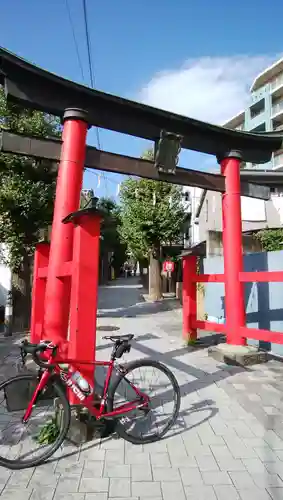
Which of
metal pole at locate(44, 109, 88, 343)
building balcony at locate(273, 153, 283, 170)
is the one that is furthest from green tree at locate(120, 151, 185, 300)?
building balcony at locate(273, 153, 283, 170)

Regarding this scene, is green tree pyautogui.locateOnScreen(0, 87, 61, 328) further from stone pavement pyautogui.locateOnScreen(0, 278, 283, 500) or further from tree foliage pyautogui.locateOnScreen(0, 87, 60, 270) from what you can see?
stone pavement pyautogui.locateOnScreen(0, 278, 283, 500)

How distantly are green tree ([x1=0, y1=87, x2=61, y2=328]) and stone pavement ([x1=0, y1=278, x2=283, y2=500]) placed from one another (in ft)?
19.9

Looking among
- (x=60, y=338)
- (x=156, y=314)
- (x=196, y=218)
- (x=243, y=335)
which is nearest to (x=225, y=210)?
(x=243, y=335)

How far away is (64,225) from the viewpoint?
5188 mm

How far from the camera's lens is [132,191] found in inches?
824

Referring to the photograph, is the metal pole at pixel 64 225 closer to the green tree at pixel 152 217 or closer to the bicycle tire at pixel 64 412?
the bicycle tire at pixel 64 412

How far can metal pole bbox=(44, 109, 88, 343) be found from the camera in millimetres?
5000

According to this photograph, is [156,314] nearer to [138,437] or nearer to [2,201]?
[2,201]

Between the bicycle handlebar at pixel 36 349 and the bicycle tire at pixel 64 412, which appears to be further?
the bicycle handlebar at pixel 36 349

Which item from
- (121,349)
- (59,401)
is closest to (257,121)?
(121,349)

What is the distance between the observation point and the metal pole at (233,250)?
6574 millimetres

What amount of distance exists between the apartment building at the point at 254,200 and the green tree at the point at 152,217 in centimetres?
216

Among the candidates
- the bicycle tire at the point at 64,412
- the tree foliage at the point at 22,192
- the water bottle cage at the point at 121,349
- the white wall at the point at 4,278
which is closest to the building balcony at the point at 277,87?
the tree foliage at the point at 22,192

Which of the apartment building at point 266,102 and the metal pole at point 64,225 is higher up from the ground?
the apartment building at point 266,102
